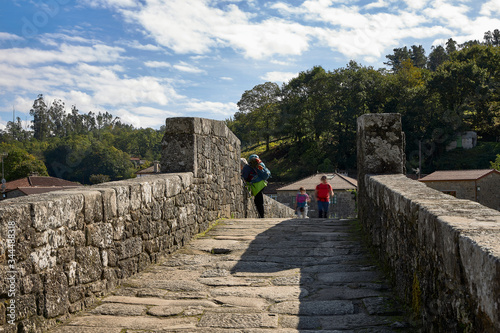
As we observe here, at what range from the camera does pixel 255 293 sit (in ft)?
12.1

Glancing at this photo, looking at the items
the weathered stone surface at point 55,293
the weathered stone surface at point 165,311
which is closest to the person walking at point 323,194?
the weathered stone surface at point 165,311

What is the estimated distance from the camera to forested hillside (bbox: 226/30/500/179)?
5109 centimetres

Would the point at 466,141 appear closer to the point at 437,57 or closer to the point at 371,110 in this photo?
the point at 371,110

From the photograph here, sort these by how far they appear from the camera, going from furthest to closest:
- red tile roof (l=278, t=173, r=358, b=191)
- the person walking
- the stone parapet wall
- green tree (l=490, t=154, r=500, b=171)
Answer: green tree (l=490, t=154, r=500, b=171), red tile roof (l=278, t=173, r=358, b=191), the person walking, the stone parapet wall

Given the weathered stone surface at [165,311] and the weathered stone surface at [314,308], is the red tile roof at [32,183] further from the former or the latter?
the weathered stone surface at [314,308]

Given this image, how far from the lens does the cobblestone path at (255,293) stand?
2992 mm

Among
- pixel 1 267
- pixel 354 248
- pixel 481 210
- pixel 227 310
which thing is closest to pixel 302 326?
pixel 227 310

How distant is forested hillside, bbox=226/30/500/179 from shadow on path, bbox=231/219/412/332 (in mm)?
46751

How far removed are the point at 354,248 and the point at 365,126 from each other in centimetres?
177

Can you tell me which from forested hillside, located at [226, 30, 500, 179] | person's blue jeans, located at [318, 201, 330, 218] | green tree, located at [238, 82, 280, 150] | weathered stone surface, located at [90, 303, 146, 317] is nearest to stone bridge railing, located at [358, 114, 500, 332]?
weathered stone surface, located at [90, 303, 146, 317]

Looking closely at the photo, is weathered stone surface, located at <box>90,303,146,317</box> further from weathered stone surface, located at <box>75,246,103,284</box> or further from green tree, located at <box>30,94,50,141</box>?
green tree, located at <box>30,94,50,141</box>

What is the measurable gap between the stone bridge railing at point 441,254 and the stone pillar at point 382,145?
142 cm

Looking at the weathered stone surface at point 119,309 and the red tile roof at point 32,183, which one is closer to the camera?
the weathered stone surface at point 119,309

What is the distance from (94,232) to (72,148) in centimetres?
8841
